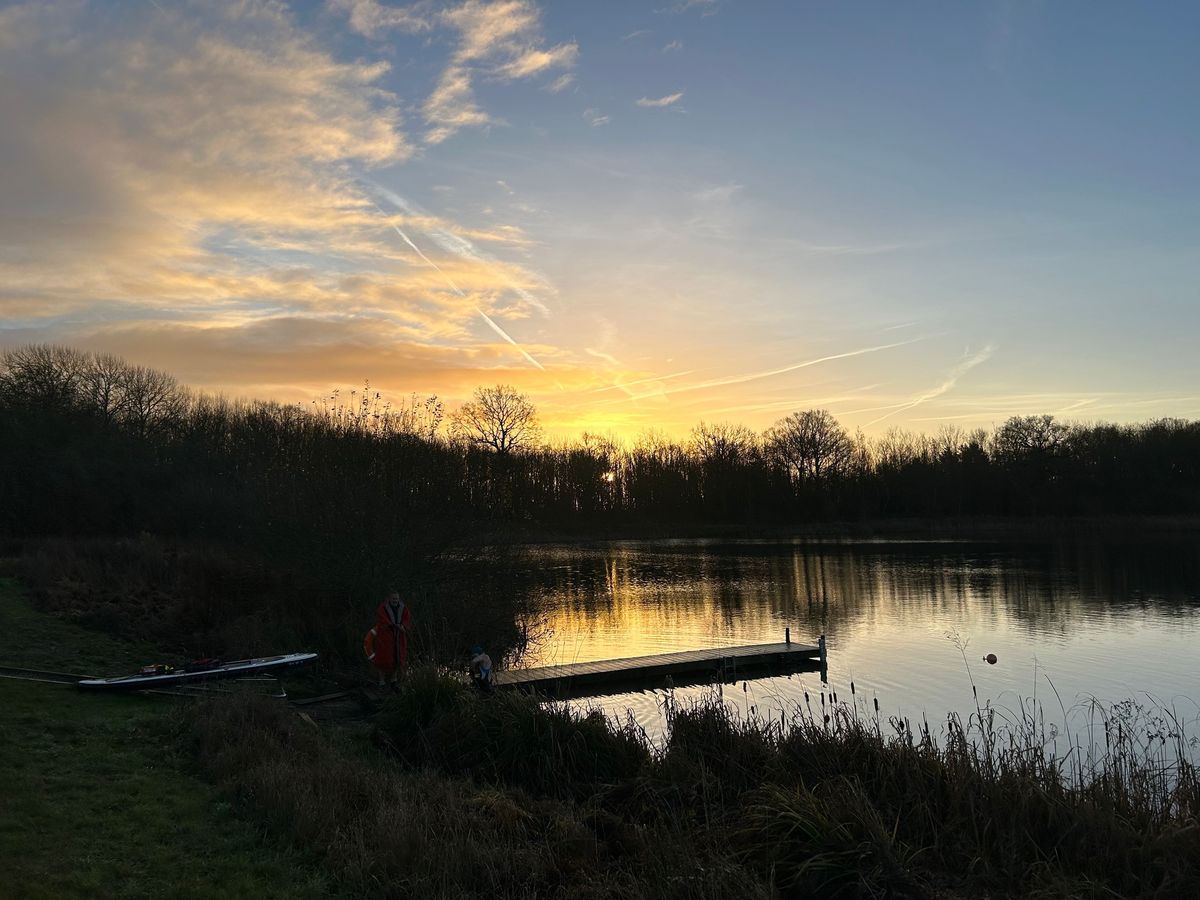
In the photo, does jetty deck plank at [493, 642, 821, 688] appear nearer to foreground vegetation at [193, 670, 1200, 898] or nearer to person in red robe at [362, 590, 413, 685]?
person in red robe at [362, 590, 413, 685]

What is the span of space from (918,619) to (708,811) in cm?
1948

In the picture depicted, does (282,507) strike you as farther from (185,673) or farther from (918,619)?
(918,619)

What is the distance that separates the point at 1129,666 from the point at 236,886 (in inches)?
742

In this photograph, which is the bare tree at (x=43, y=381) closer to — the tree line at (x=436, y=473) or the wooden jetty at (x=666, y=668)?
the tree line at (x=436, y=473)

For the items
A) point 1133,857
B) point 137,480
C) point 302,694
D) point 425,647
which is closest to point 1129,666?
point 1133,857

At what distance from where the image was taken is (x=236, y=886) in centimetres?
561

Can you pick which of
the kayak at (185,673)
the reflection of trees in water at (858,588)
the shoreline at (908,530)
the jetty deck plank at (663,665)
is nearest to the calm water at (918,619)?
the reflection of trees in water at (858,588)

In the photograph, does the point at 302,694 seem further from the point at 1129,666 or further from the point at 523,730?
the point at 1129,666

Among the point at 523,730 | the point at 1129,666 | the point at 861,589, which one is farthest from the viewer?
the point at 861,589

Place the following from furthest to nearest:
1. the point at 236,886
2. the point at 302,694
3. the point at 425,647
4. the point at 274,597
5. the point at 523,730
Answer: the point at 274,597 < the point at 425,647 < the point at 302,694 < the point at 523,730 < the point at 236,886

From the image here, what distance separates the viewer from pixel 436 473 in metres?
20.5

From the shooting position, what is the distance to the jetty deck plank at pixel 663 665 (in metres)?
17.0

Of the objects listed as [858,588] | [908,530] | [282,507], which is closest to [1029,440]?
[908,530]

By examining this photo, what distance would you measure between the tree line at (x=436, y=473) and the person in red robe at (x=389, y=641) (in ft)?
17.5
